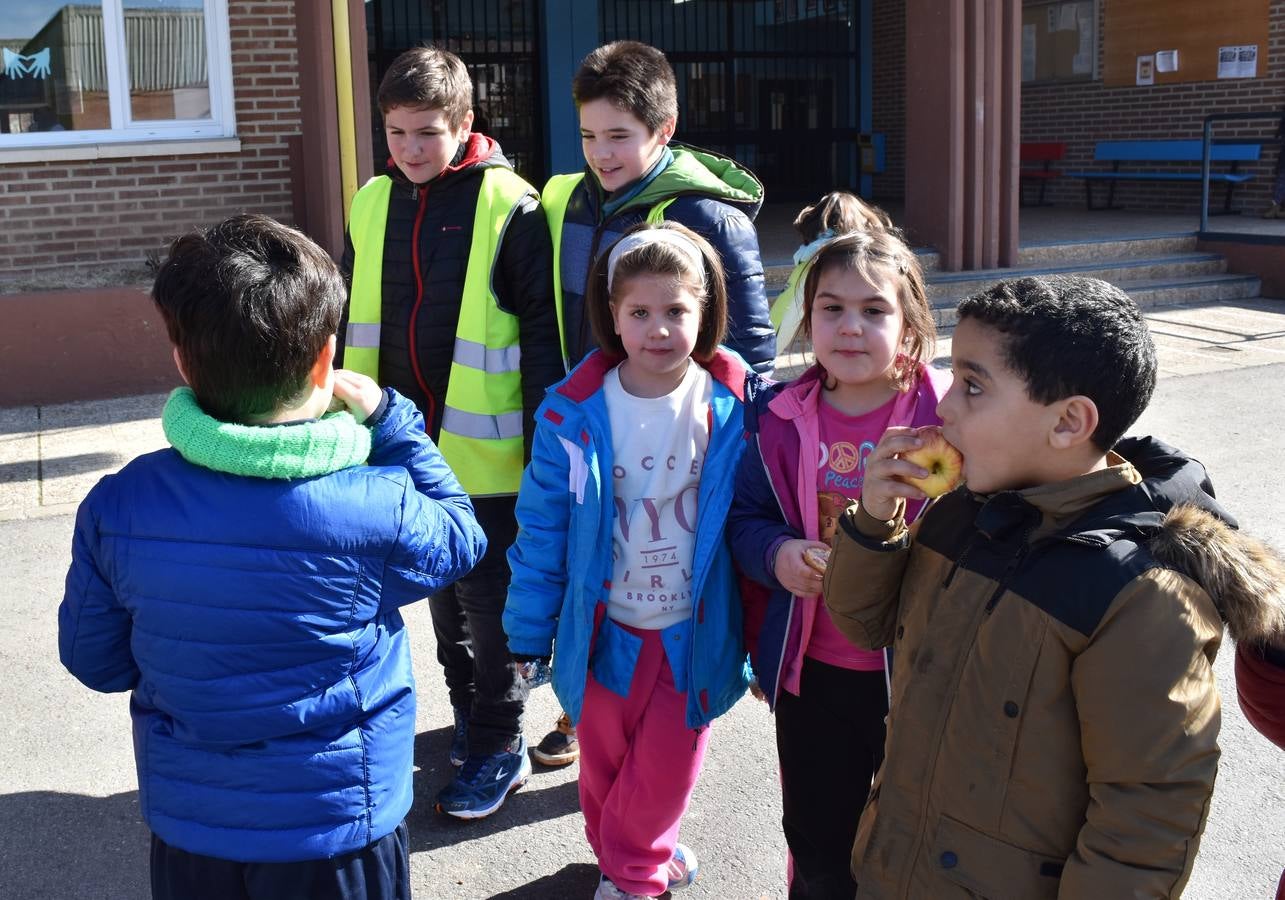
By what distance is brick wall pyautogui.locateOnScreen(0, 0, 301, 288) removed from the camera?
339 inches

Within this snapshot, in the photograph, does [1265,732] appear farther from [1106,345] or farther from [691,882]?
[691,882]

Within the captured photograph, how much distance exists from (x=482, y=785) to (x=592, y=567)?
99 cm

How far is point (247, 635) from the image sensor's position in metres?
1.92

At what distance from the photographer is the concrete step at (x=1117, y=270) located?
1073 cm

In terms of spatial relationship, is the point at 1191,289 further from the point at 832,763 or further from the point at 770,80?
the point at 832,763

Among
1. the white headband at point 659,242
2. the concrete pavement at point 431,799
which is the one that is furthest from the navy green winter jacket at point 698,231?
the concrete pavement at point 431,799

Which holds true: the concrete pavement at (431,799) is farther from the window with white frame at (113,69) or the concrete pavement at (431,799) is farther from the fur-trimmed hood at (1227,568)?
the window with white frame at (113,69)

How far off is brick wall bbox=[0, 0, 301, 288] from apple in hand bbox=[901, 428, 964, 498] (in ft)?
26.0

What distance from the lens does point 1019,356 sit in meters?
1.73

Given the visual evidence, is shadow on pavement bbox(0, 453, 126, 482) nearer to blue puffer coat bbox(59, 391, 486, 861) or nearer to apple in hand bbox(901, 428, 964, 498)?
blue puffer coat bbox(59, 391, 486, 861)

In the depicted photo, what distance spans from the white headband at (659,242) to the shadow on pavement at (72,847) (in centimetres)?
177

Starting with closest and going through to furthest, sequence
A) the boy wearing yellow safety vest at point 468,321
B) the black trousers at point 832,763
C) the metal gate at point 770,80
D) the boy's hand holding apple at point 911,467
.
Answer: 1. the boy's hand holding apple at point 911,467
2. the black trousers at point 832,763
3. the boy wearing yellow safety vest at point 468,321
4. the metal gate at point 770,80

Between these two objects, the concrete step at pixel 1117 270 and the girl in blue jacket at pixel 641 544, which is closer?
the girl in blue jacket at pixel 641 544

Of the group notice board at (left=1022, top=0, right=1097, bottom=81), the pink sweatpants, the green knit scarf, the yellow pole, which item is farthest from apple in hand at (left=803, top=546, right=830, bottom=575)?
notice board at (left=1022, top=0, right=1097, bottom=81)
